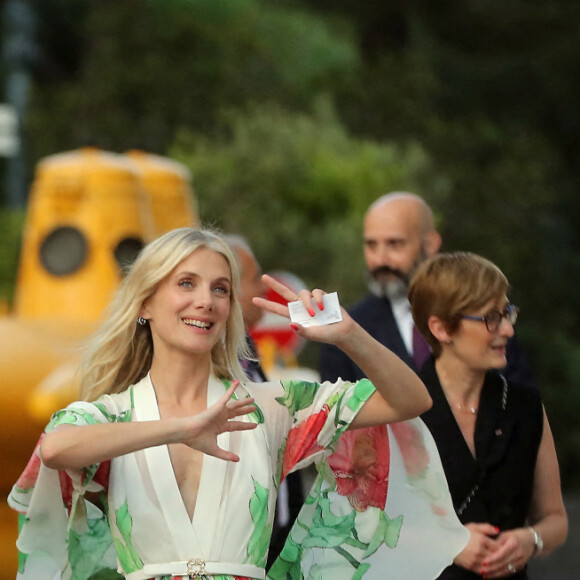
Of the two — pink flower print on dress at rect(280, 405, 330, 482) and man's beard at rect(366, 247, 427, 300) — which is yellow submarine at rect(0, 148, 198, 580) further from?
pink flower print on dress at rect(280, 405, 330, 482)

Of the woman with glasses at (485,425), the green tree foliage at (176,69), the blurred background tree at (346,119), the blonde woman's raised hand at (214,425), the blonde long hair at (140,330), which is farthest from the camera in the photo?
the green tree foliage at (176,69)

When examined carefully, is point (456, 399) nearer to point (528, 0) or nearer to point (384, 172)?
point (384, 172)

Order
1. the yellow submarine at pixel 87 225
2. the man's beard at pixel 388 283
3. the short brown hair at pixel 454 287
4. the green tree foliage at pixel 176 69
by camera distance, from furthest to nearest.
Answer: the green tree foliage at pixel 176 69
the yellow submarine at pixel 87 225
the man's beard at pixel 388 283
the short brown hair at pixel 454 287

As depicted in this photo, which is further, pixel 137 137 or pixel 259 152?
pixel 137 137

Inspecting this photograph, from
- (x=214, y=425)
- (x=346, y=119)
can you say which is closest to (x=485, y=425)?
(x=214, y=425)

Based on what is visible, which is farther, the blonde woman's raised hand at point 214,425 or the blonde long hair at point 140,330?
the blonde long hair at point 140,330

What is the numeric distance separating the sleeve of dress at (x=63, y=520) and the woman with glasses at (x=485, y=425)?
1030mm

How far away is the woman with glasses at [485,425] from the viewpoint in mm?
3947

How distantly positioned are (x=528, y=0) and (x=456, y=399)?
1023 inches

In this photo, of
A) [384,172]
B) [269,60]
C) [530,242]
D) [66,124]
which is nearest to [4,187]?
[66,124]

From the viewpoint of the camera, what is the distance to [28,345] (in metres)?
8.52

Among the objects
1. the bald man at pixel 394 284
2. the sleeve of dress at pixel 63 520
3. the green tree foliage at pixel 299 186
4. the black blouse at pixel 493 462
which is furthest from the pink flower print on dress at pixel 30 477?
the green tree foliage at pixel 299 186

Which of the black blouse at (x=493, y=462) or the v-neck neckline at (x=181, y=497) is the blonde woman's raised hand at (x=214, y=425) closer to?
the v-neck neckline at (x=181, y=497)

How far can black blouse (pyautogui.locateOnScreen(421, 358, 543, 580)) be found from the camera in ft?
13.0
